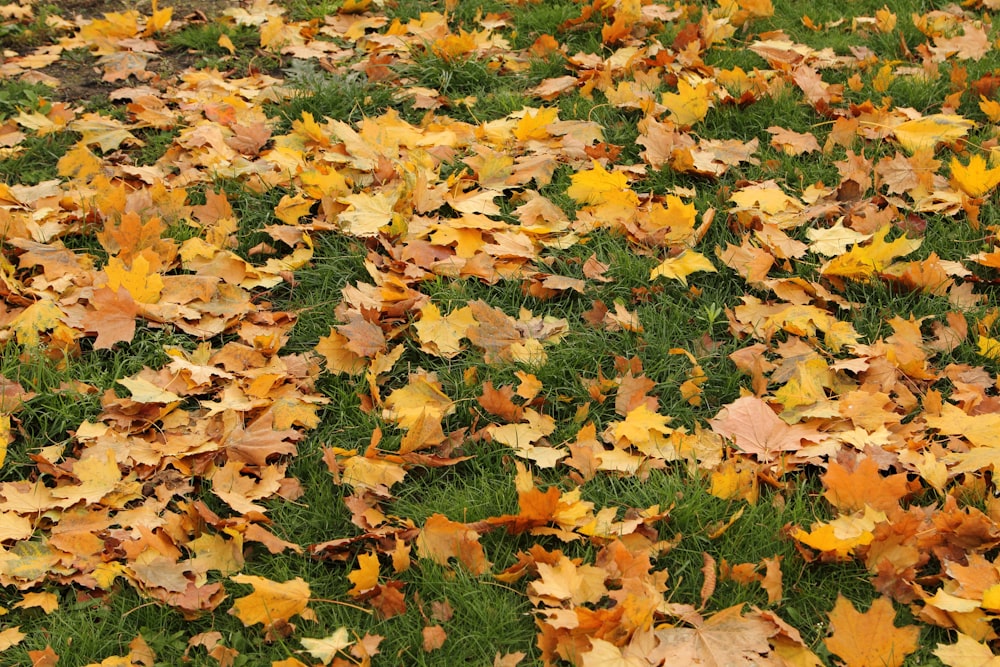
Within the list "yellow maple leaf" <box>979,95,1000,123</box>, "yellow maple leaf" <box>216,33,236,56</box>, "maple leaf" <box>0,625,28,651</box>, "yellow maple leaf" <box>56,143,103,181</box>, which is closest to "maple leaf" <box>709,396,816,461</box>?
"maple leaf" <box>0,625,28,651</box>

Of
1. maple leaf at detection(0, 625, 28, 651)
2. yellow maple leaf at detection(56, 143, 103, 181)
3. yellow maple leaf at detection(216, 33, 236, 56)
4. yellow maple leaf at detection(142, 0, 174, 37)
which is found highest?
yellow maple leaf at detection(142, 0, 174, 37)

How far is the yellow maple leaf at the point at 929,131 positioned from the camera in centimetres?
372

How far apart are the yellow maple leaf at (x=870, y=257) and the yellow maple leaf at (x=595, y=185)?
81cm

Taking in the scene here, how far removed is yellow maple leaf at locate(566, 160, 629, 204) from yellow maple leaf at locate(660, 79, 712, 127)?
61 centimetres

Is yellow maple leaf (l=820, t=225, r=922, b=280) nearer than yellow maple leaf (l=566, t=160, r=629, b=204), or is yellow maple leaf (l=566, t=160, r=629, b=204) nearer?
yellow maple leaf (l=820, t=225, r=922, b=280)

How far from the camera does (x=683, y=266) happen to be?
10.4 ft

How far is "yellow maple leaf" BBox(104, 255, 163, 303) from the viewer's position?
3.06 meters

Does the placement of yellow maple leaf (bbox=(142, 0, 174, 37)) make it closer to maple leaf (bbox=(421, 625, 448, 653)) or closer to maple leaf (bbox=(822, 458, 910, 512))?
maple leaf (bbox=(421, 625, 448, 653))

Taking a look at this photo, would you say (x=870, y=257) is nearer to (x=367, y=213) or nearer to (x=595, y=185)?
(x=595, y=185)

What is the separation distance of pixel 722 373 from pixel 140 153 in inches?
Answer: 102

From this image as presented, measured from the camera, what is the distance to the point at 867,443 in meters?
2.52

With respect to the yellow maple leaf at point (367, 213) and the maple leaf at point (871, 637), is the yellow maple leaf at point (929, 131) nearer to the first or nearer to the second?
the yellow maple leaf at point (367, 213)

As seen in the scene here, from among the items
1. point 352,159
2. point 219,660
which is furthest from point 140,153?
point 219,660

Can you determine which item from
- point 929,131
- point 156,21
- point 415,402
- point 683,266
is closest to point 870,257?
point 683,266
